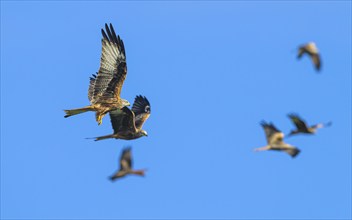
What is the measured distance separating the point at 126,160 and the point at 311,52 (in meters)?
4.74

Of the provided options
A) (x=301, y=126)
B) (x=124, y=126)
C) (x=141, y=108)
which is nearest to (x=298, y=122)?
(x=301, y=126)

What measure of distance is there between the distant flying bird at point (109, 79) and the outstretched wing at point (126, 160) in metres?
4.34

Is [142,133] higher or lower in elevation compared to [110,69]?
lower

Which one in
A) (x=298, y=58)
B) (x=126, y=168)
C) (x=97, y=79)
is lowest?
(x=126, y=168)

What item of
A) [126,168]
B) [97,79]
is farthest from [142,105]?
[126,168]

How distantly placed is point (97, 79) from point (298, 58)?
719 centimetres

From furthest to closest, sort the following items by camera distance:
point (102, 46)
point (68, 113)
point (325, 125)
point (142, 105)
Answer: point (142, 105) < point (102, 46) < point (68, 113) < point (325, 125)

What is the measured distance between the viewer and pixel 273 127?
20781 mm

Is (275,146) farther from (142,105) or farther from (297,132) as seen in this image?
(142,105)

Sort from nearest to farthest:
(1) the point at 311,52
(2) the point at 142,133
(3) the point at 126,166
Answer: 1. (3) the point at 126,166
2. (1) the point at 311,52
3. (2) the point at 142,133

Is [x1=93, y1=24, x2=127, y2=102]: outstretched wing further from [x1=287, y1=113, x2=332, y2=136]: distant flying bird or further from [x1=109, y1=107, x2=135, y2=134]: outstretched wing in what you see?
[x1=287, y1=113, x2=332, y2=136]: distant flying bird

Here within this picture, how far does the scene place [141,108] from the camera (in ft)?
93.8

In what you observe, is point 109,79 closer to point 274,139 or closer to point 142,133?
point 142,133

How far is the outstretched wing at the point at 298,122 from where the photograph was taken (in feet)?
66.5
